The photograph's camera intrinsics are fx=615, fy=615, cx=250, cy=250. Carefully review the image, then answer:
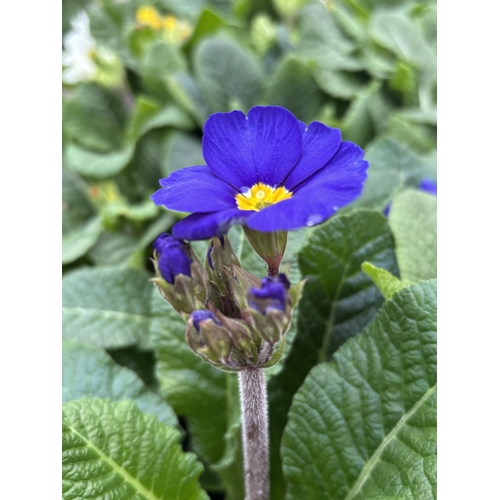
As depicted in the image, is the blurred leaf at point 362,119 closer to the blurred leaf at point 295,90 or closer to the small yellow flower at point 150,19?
the blurred leaf at point 295,90

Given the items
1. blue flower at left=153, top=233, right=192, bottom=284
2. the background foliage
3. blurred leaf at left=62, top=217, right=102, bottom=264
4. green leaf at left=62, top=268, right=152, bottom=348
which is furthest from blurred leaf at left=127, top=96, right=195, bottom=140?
blue flower at left=153, top=233, right=192, bottom=284

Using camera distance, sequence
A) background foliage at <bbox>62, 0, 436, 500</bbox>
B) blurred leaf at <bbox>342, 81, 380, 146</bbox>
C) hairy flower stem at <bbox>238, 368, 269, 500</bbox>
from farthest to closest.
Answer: blurred leaf at <bbox>342, 81, 380, 146</bbox>
background foliage at <bbox>62, 0, 436, 500</bbox>
hairy flower stem at <bbox>238, 368, 269, 500</bbox>

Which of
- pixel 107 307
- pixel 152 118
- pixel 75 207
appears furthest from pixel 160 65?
pixel 107 307

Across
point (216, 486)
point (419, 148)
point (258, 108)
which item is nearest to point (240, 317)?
point (258, 108)

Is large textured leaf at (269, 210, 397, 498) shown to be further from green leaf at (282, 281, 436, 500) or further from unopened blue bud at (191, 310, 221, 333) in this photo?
unopened blue bud at (191, 310, 221, 333)

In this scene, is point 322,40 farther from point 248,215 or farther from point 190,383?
point 248,215

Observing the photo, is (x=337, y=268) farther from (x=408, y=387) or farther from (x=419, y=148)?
(x=419, y=148)

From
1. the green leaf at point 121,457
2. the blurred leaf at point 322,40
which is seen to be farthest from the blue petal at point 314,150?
the blurred leaf at point 322,40
